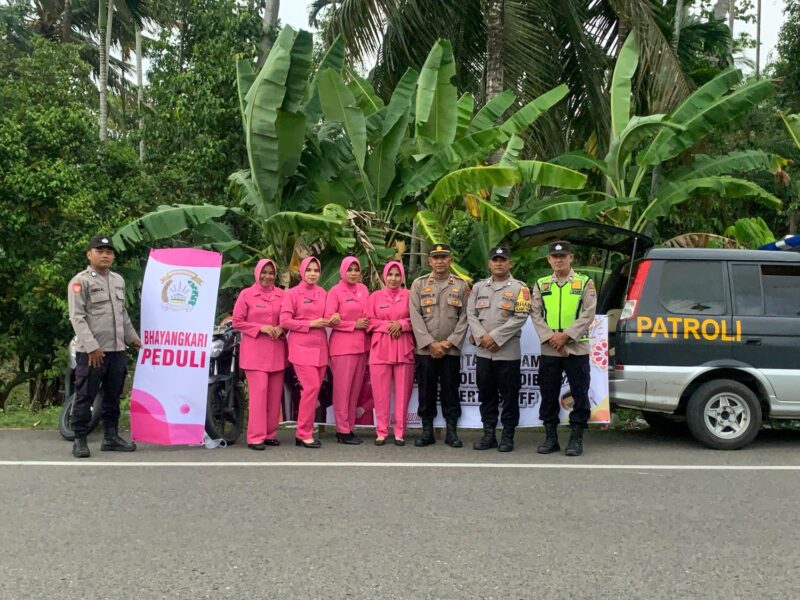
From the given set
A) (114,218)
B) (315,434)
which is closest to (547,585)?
(315,434)

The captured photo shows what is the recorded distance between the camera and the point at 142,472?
6184 millimetres

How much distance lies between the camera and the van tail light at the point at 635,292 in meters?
7.29

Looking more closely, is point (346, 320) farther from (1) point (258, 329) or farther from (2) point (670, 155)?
(2) point (670, 155)

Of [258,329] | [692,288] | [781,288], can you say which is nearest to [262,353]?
[258,329]

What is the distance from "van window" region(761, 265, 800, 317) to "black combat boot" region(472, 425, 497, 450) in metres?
2.76

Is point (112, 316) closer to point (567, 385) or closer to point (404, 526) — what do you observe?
point (404, 526)

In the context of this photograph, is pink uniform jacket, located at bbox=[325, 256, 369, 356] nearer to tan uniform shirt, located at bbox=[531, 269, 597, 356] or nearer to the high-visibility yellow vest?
tan uniform shirt, located at bbox=[531, 269, 597, 356]

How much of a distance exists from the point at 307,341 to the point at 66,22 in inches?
1085

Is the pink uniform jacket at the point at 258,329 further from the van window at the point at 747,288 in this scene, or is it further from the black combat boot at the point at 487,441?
the van window at the point at 747,288

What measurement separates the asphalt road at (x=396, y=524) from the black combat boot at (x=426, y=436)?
1.10 ft

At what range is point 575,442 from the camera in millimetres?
7070

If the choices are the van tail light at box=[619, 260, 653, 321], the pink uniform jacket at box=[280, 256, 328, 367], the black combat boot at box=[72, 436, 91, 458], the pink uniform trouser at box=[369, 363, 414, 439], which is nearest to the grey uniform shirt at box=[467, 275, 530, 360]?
the pink uniform trouser at box=[369, 363, 414, 439]

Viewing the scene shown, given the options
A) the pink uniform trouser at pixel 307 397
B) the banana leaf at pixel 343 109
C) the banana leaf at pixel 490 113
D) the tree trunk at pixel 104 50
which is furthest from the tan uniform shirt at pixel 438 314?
the tree trunk at pixel 104 50

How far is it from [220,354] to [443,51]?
18.1 ft
